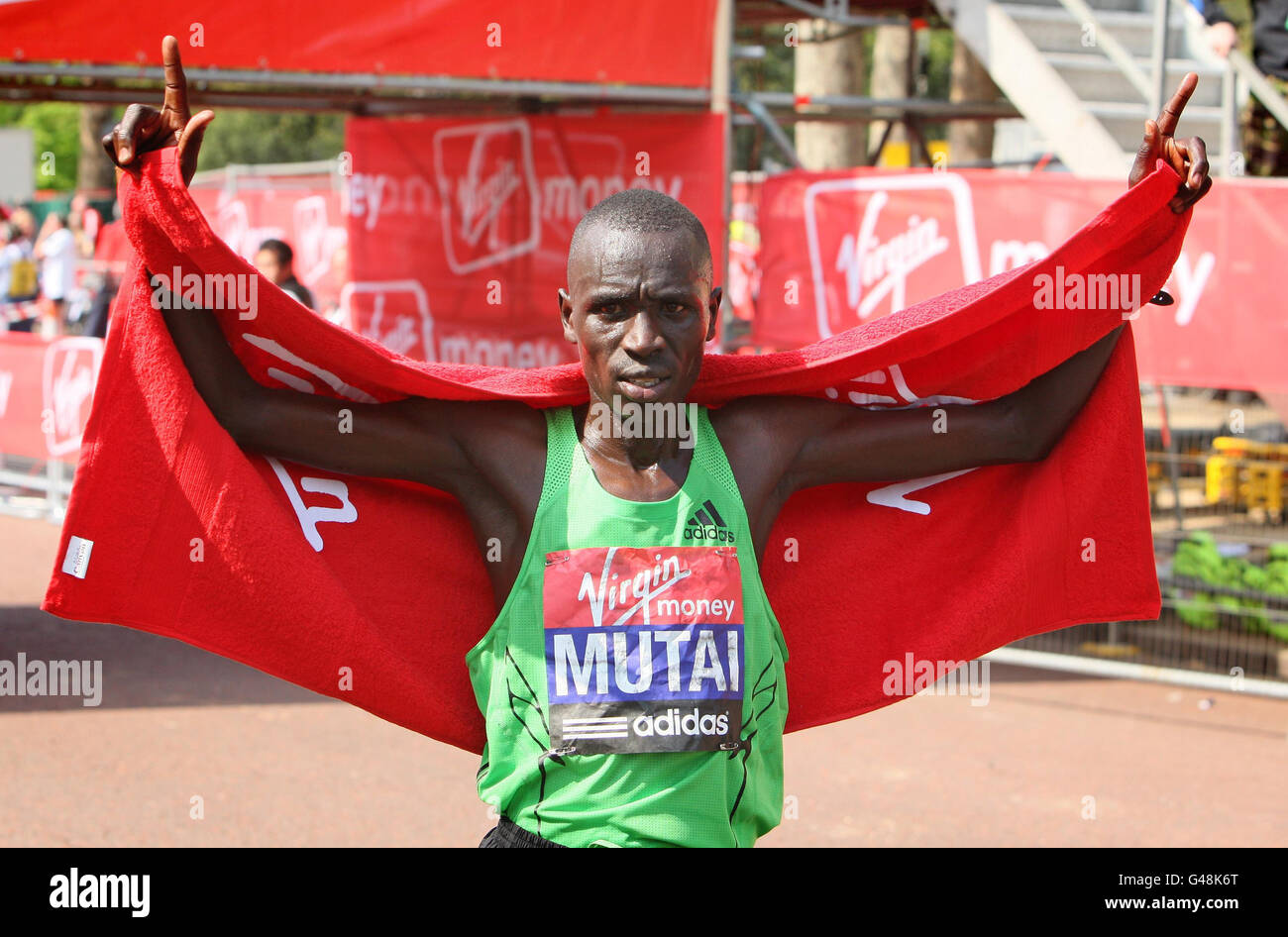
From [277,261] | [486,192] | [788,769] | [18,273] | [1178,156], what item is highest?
[18,273]

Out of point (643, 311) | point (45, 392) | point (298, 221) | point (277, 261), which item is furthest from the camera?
point (298, 221)

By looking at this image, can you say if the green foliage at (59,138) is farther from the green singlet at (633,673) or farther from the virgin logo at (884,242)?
the green singlet at (633,673)

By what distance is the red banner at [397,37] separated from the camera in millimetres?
6773

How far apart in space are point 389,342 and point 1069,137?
15.7ft

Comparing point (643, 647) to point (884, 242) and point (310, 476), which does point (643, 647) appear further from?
point (884, 242)

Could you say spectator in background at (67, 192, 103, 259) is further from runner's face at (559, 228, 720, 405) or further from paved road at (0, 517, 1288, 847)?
runner's face at (559, 228, 720, 405)

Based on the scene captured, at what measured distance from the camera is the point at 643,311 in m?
2.37

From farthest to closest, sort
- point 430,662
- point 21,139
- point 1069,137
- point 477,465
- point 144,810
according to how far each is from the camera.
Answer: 1. point 21,139
2. point 1069,137
3. point 144,810
4. point 430,662
5. point 477,465

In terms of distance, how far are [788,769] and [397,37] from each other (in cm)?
423

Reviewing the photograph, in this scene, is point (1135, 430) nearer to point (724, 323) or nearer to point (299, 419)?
point (299, 419)

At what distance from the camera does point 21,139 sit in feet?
126

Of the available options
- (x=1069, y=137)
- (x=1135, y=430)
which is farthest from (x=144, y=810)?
(x=1069, y=137)

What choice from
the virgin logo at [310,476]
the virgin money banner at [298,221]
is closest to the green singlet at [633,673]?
the virgin logo at [310,476]

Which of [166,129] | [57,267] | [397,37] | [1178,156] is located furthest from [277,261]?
[57,267]
